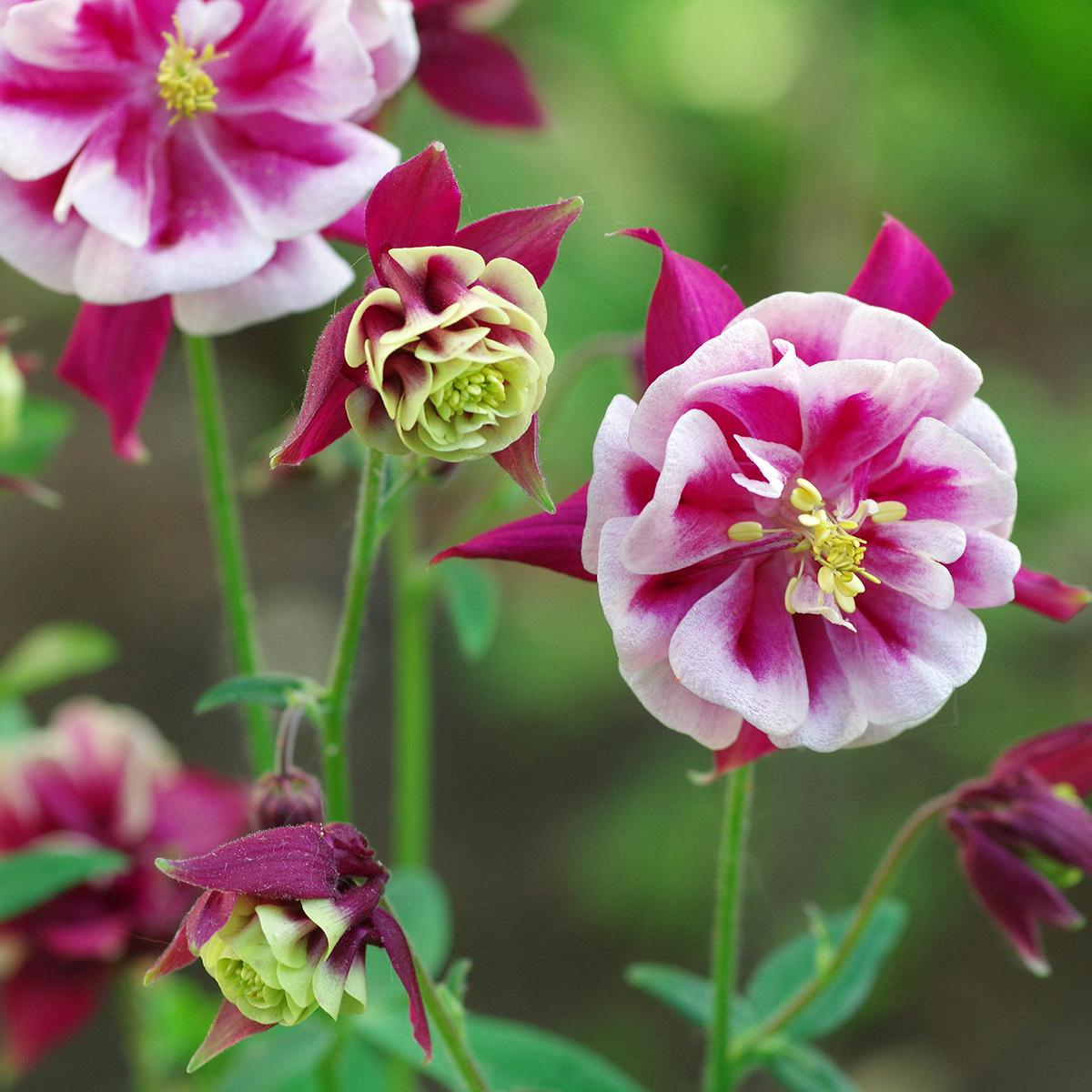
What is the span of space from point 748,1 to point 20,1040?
2992 millimetres

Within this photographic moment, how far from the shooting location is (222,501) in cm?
93

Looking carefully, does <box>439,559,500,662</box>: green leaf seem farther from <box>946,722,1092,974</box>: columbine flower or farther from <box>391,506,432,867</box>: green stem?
<box>946,722,1092,974</box>: columbine flower

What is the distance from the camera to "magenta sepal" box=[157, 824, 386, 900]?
606 millimetres

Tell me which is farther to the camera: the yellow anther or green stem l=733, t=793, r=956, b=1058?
green stem l=733, t=793, r=956, b=1058

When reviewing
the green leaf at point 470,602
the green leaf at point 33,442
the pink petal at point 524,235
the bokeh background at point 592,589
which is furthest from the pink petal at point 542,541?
the bokeh background at point 592,589

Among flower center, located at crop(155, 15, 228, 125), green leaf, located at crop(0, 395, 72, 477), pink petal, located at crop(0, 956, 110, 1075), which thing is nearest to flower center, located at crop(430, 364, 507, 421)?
flower center, located at crop(155, 15, 228, 125)

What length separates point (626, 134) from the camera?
3.66 metres

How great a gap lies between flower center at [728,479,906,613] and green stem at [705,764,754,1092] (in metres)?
0.13

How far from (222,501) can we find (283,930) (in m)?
0.39

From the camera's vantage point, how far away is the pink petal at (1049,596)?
0.74 metres

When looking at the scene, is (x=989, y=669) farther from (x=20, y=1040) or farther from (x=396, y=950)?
(x=396, y=950)

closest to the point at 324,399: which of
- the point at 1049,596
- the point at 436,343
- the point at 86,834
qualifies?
the point at 436,343

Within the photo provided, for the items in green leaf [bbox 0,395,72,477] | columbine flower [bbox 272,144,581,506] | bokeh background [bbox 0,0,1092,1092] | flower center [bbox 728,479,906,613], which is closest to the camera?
columbine flower [bbox 272,144,581,506]

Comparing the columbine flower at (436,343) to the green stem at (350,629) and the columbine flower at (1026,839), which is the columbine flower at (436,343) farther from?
the columbine flower at (1026,839)
